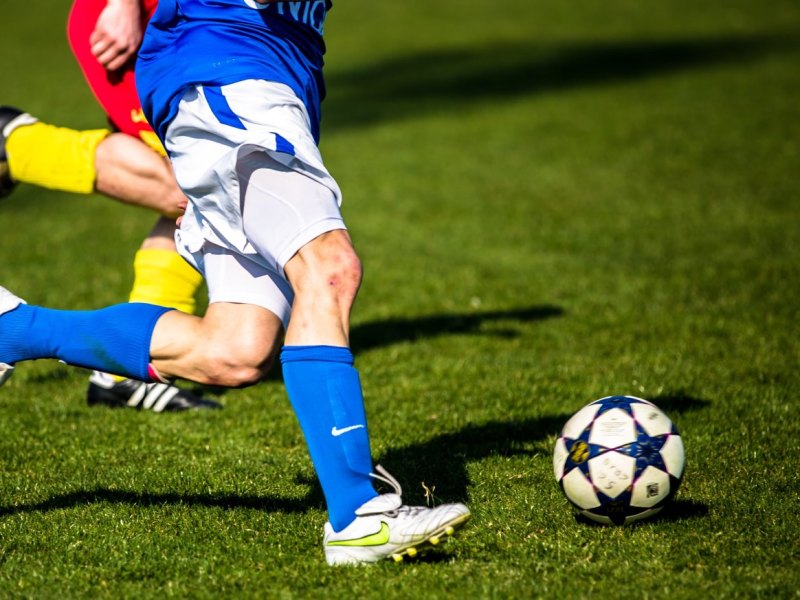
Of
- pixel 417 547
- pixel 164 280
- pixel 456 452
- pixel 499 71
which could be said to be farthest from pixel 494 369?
pixel 499 71

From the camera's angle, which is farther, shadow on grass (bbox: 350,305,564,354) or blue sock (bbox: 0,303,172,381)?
shadow on grass (bbox: 350,305,564,354)

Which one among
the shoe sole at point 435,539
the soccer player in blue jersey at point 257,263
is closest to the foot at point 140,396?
the soccer player in blue jersey at point 257,263

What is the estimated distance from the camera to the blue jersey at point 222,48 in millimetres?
3398

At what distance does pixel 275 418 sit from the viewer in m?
5.01

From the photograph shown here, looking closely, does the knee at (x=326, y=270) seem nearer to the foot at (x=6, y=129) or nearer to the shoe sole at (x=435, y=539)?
the shoe sole at (x=435, y=539)

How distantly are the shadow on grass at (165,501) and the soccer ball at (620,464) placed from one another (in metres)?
0.94

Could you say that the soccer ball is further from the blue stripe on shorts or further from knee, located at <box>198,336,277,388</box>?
the blue stripe on shorts

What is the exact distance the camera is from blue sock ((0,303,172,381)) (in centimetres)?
347

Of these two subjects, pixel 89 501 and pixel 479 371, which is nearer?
pixel 89 501

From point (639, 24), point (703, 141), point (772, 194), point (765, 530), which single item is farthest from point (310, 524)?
point (639, 24)

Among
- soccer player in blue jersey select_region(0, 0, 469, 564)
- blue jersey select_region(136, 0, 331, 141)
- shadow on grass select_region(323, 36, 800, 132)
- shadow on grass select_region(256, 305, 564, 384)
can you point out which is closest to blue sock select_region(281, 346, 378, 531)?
soccer player in blue jersey select_region(0, 0, 469, 564)

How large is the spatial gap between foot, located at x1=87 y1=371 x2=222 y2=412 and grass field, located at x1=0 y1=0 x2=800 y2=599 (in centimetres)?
10

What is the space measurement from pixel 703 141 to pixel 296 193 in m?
10.5

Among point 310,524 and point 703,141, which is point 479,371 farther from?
point 703,141
